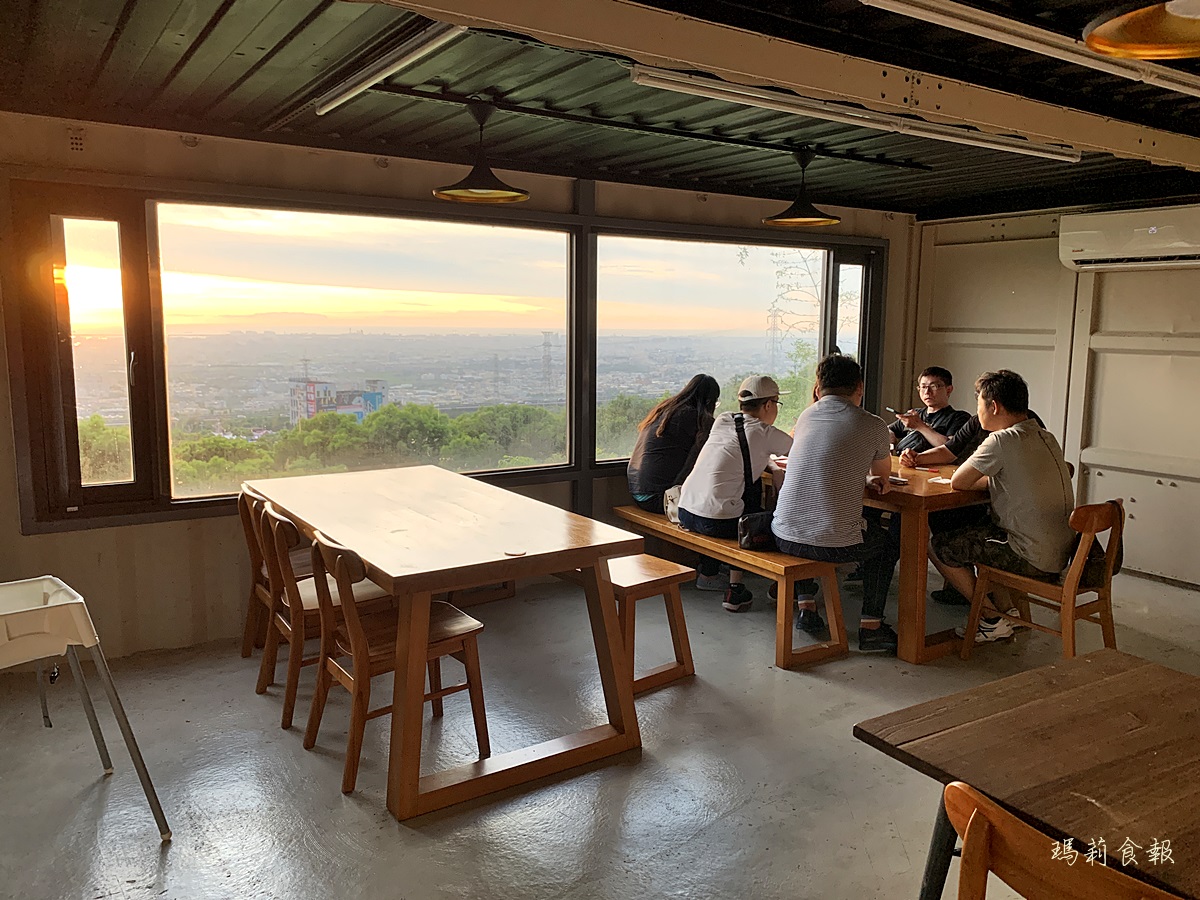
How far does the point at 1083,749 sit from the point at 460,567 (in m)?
1.64

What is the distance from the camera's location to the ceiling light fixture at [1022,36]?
2.26 meters

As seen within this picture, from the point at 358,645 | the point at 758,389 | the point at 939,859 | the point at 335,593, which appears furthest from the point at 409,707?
the point at 758,389

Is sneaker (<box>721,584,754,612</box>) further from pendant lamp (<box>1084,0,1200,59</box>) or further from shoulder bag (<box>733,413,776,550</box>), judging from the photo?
pendant lamp (<box>1084,0,1200,59</box>)

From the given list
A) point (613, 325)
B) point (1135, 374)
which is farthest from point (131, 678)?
point (1135, 374)

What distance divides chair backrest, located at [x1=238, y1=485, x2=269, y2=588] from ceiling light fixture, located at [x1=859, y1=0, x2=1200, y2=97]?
261 cm

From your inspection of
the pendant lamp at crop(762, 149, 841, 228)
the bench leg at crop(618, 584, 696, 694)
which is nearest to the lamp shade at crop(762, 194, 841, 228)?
the pendant lamp at crop(762, 149, 841, 228)

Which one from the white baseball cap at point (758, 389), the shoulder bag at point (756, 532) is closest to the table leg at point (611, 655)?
the shoulder bag at point (756, 532)

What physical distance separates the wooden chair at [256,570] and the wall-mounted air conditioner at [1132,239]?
4824mm

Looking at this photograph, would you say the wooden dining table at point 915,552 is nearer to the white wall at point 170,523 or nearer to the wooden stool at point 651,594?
the wooden stool at point 651,594

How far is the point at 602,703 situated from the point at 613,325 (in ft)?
8.42

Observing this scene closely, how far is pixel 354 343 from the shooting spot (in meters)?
4.46

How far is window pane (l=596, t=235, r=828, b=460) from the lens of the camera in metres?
5.30

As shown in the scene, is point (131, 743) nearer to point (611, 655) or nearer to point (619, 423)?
point (611, 655)

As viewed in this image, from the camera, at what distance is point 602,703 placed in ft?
11.2
